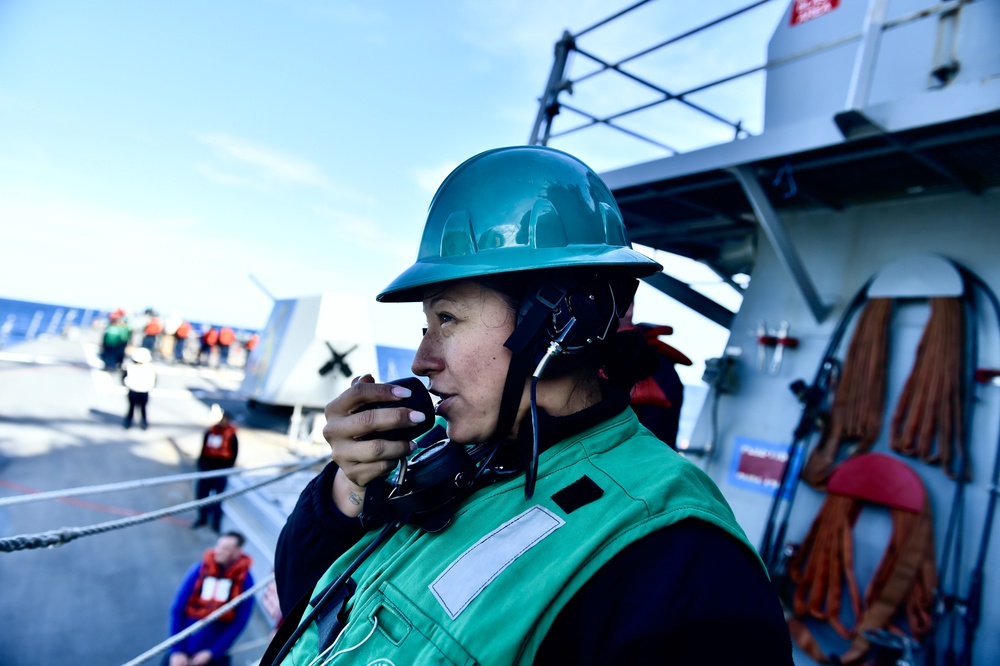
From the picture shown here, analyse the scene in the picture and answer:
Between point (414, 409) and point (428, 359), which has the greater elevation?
point (428, 359)

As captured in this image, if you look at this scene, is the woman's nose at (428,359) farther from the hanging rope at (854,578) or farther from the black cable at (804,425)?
the black cable at (804,425)

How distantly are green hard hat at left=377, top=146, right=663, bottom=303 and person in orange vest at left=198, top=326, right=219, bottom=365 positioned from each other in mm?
21631

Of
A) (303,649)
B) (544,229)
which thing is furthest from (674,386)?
(303,649)

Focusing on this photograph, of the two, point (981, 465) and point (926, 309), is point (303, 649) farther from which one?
point (926, 309)

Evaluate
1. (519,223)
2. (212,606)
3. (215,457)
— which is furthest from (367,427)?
(215,457)

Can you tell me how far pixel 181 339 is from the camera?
20.6 m

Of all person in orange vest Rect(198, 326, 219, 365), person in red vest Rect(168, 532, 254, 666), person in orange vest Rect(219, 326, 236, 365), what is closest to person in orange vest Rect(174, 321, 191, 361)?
person in orange vest Rect(198, 326, 219, 365)

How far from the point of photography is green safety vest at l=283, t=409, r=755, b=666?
2.81ft

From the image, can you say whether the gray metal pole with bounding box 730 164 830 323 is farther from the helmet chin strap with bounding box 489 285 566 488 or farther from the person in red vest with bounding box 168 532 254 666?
the person in red vest with bounding box 168 532 254 666

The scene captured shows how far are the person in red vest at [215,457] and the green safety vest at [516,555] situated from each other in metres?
7.91

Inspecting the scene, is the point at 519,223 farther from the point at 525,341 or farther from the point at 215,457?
the point at 215,457

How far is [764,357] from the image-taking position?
455 cm

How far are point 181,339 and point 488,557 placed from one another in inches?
884

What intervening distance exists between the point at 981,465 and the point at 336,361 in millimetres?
11205
